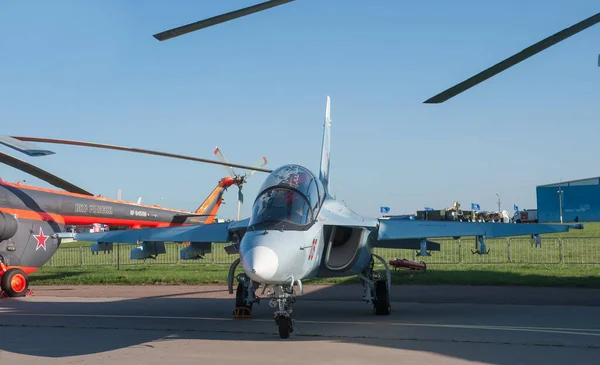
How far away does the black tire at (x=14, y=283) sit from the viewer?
1805 cm

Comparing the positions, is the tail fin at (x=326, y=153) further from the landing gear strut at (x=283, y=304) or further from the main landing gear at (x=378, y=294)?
the landing gear strut at (x=283, y=304)

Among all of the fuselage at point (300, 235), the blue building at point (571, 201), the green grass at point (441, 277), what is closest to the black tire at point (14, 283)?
the green grass at point (441, 277)

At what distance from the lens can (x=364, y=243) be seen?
12562 millimetres

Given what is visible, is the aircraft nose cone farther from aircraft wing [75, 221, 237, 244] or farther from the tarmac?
aircraft wing [75, 221, 237, 244]

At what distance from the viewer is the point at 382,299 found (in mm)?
13023

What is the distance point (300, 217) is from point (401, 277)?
10303 millimetres

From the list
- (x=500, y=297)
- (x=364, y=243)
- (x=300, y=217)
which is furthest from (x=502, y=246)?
(x=300, y=217)

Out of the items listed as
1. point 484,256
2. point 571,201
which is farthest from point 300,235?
point 571,201

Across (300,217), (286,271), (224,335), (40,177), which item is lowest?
(224,335)

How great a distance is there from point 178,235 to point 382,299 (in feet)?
14.4

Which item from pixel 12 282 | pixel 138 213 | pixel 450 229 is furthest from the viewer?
pixel 138 213

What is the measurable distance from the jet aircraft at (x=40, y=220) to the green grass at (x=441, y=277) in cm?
228

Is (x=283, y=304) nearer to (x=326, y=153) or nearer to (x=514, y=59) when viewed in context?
(x=514, y=59)

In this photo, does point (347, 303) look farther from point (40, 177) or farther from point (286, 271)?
point (40, 177)
